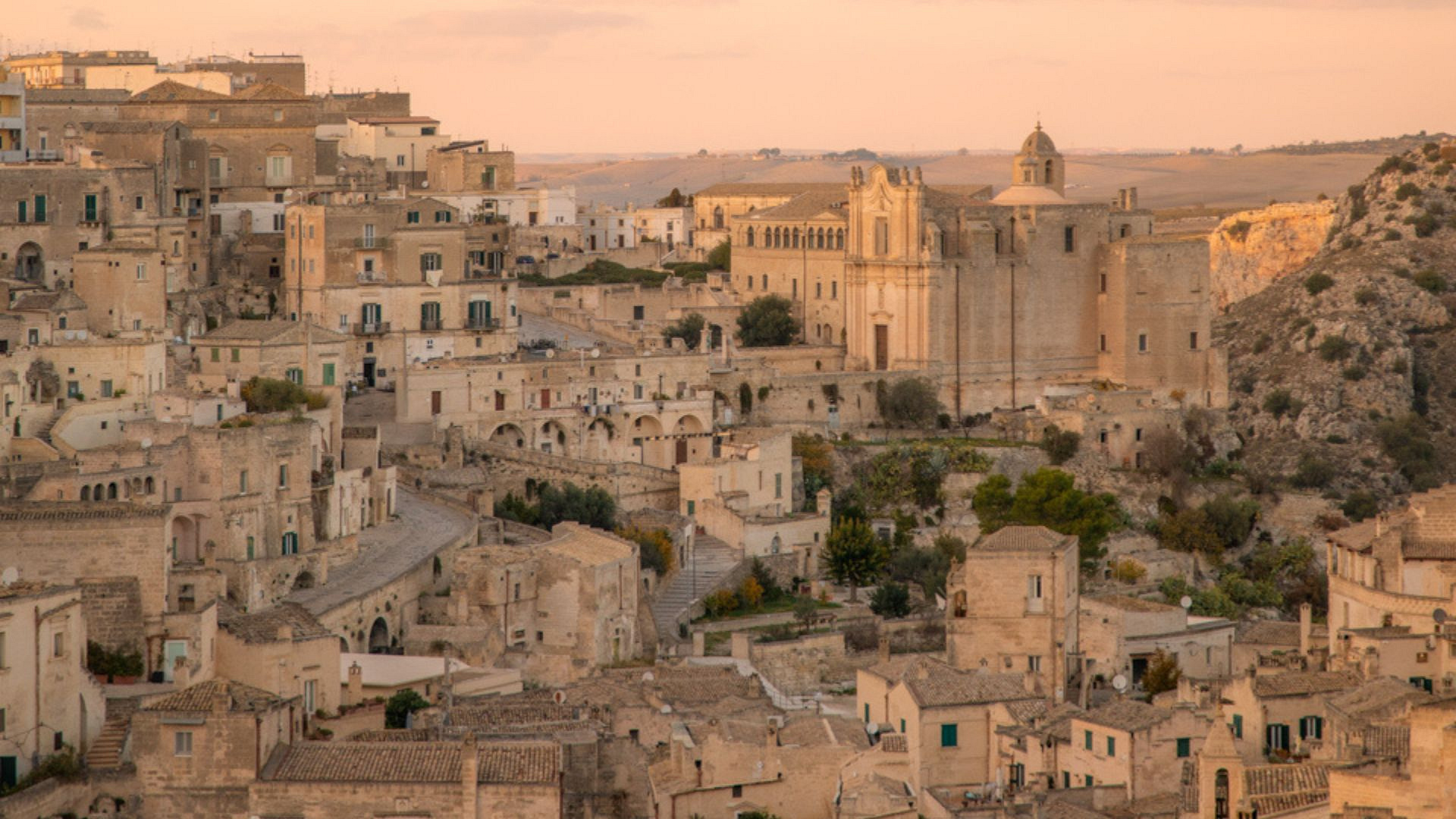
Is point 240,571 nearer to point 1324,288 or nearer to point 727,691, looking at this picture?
point 727,691

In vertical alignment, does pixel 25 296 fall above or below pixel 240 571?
above

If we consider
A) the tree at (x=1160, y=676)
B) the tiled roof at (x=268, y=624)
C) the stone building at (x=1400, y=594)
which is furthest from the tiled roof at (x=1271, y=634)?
the tiled roof at (x=268, y=624)

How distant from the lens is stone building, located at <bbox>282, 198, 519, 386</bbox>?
6356 centimetres

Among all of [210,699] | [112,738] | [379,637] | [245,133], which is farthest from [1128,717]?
[245,133]

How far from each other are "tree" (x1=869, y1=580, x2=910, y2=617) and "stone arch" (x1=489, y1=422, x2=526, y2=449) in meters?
9.55

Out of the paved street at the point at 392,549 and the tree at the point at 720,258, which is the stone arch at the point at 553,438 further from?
the tree at the point at 720,258

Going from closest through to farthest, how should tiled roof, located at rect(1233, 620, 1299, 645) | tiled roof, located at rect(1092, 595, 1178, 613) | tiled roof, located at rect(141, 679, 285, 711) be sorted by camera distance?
tiled roof, located at rect(141, 679, 285, 711) < tiled roof, located at rect(1092, 595, 1178, 613) < tiled roof, located at rect(1233, 620, 1299, 645)

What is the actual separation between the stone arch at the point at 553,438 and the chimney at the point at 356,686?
18990 millimetres

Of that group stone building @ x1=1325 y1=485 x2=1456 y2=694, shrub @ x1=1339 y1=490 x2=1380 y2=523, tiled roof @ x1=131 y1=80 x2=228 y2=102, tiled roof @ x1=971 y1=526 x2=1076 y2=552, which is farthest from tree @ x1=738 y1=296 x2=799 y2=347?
stone building @ x1=1325 y1=485 x2=1456 y2=694

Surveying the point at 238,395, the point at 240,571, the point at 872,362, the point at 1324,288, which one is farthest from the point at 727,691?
the point at 1324,288

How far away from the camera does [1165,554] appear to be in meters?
65.6

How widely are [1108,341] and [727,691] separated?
31814 millimetres

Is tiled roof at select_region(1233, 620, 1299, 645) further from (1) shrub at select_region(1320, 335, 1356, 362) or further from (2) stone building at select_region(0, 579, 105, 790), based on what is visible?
(1) shrub at select_region(1320, 335, 1356, 362)

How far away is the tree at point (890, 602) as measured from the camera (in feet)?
184
